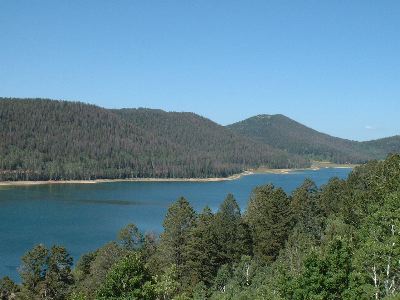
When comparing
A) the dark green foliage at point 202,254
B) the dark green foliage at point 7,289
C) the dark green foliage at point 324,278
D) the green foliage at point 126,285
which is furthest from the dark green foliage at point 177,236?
the dark green foliage at point 324,278

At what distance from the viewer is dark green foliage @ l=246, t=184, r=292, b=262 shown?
5578 cm

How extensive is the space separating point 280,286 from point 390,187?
62.2 feet

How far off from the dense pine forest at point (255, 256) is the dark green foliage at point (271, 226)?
11 cm

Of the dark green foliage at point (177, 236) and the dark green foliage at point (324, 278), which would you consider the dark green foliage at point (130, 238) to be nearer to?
the dark green foliage at point (177, 236)

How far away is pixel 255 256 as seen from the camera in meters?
55.0

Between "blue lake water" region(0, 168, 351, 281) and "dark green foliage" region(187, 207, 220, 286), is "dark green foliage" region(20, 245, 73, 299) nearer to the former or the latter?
"dark green foliage" region(187, 207, 220, 286)

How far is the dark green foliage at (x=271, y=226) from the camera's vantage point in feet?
183

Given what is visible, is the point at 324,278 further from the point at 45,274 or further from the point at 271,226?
the point at 45,274

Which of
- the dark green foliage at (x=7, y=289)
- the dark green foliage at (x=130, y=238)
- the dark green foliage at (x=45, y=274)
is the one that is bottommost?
the dark green foliage at (x=7, y=289)

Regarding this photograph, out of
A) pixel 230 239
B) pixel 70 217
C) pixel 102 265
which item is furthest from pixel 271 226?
pixel 70 217

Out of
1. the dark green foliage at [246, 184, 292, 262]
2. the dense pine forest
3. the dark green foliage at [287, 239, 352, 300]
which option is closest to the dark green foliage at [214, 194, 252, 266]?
the dense pine forest

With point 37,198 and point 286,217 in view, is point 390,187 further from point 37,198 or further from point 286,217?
point 37,198

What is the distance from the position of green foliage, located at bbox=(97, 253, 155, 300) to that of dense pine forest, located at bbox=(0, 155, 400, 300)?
6cm

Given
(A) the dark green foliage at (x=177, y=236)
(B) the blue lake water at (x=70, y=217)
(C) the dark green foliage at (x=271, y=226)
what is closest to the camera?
(A) the dark green foliage at (x=177, y=236)
